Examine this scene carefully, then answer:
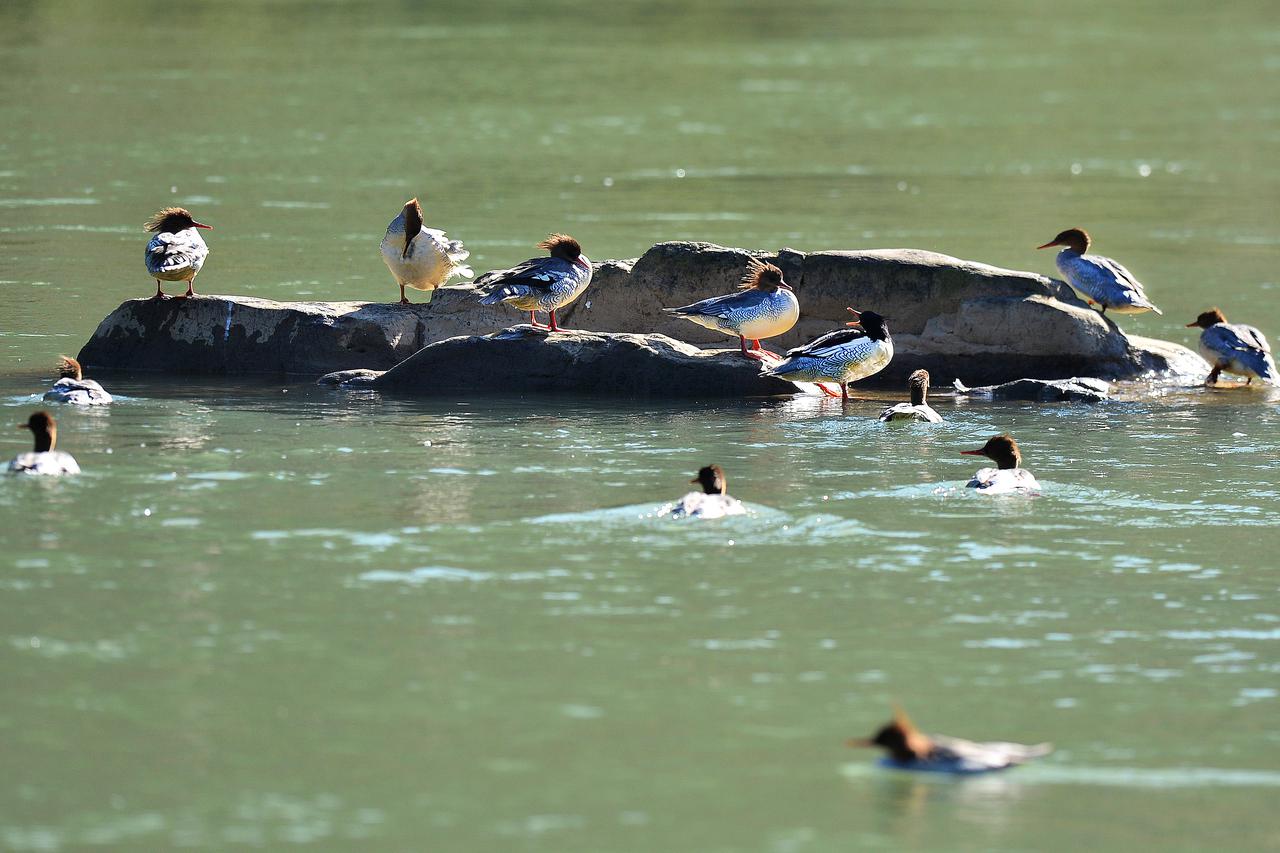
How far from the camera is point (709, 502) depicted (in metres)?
11.3

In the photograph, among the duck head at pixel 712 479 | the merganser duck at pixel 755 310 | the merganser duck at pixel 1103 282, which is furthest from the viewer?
the merganser duck at pixel 1103 282

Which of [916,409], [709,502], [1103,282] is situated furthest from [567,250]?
[709,502]

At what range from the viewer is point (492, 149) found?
107 feet

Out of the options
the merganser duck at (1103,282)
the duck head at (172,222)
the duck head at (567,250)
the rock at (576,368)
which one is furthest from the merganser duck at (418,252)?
the merganser duck at (1103,282)

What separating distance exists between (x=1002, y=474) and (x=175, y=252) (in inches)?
331

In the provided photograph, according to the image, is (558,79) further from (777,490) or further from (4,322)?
(777,490)

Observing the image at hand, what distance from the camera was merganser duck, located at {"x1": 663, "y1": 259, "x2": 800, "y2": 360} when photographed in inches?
651

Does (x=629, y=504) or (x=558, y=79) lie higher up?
(x=558, y=79)

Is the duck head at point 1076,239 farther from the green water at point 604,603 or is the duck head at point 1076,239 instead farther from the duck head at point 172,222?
the duck head at point 172,222

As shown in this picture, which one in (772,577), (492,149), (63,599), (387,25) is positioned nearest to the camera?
(63,599)

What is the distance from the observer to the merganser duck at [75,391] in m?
15.0

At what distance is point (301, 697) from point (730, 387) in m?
8.48

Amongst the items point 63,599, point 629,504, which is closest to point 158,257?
point 629,504

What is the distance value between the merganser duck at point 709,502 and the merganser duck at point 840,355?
14.9 feet
